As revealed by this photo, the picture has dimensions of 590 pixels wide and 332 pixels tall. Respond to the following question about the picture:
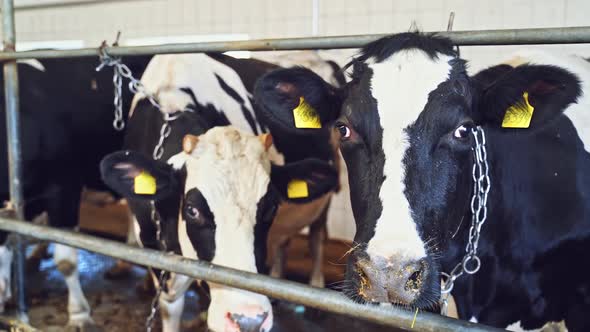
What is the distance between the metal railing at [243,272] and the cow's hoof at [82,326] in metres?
1.07

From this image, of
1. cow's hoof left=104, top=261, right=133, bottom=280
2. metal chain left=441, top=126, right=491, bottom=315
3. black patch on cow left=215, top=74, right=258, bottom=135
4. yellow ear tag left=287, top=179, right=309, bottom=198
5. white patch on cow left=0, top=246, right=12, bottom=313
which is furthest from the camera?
cow's hoof left=104, top=261, right=133, bottom=280

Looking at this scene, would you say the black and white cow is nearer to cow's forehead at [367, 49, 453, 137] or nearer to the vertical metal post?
the vertical metal post

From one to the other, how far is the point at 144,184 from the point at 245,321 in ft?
2.29

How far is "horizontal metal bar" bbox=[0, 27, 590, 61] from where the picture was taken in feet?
4.43

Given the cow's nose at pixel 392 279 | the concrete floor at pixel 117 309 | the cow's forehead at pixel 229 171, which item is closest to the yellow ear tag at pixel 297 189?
the cow's forehead at pixel 229 171

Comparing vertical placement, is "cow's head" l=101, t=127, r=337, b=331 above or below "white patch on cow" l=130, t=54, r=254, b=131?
below

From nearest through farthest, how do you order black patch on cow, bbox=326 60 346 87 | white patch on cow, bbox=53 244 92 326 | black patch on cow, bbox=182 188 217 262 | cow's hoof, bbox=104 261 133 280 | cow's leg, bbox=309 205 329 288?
1. black patch on cow, bbox=182 188 217 262
2. white patch on cow, bbox=53 244 92 326
3. black patch on cow, bbox=326 60 346 87
4. cow's leg, bbox=309 205 329 288
5. cow's hoof, bbox=104 261 133 280

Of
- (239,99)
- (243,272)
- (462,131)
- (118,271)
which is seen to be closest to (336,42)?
(462,131)

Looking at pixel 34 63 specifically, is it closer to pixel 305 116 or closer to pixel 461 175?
pixel 305 116

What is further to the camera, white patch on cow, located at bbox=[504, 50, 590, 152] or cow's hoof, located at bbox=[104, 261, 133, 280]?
cow's hoof, located at bbox=[104, 261, 133, 280]

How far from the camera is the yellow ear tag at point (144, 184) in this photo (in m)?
2.31

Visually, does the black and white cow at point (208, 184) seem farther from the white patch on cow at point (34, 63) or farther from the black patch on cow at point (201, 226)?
the white patch on cow at point (34, 63)

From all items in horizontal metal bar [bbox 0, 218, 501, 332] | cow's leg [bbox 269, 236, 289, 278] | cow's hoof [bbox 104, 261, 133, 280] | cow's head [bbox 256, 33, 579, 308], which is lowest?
cow's hoof [bbox 104, 261, 133, 280]

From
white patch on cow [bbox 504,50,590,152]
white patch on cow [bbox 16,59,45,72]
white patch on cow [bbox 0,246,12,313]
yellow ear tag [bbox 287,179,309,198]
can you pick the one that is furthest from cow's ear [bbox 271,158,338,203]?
white patch on cow [bbox 16,59,45,72]
